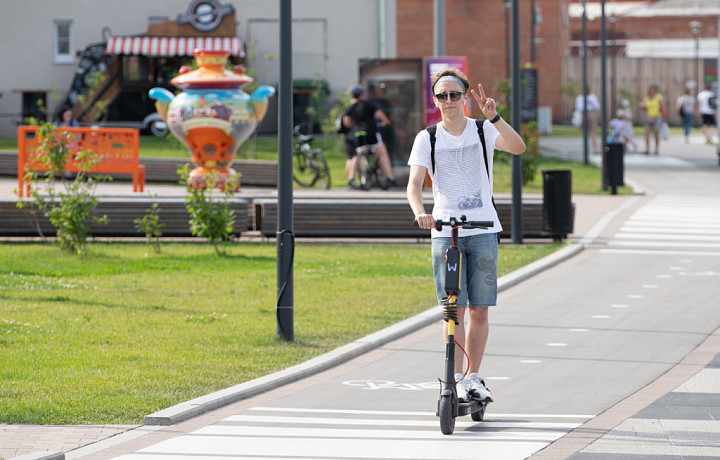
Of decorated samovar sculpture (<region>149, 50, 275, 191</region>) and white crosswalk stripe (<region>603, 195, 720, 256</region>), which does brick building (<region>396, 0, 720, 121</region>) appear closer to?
white crosswalk stripe (<region>603, 195, 720, 256</region>)

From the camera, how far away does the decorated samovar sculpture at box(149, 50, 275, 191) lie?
22594mm

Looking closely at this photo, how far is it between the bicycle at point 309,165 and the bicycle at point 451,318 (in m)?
17.3

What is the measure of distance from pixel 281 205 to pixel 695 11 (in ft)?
261

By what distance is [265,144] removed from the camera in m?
36.9

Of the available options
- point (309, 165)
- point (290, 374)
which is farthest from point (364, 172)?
point (290, 374)

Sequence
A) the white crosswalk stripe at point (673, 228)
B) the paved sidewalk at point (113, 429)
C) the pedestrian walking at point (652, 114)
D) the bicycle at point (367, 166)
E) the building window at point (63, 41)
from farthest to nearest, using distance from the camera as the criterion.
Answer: the building window at point (63, 41)
the pedestrian walking at point (652, 114)
the bicycle at point (367, 166)
the white crosswalk stripe at point (673, 228)
the paved sidewalk at point (113, 429)

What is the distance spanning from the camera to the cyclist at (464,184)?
23.8 ft

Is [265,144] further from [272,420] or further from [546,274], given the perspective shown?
[272,420]

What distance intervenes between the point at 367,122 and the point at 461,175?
1631 cm

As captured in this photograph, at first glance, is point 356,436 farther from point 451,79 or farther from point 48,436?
point 451,79

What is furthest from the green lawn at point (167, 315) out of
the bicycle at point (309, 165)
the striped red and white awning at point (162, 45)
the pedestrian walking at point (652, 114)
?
the striped red and white awning at point (162, 45)

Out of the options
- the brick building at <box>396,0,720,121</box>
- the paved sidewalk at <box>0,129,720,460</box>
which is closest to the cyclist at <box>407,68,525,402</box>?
the paved sidewalk at <box>0,129,720,460</box>

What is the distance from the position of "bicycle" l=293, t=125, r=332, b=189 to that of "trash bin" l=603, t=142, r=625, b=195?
206 inches

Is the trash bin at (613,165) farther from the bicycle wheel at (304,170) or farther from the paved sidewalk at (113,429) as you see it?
the paved sidewalk at (113,429)
